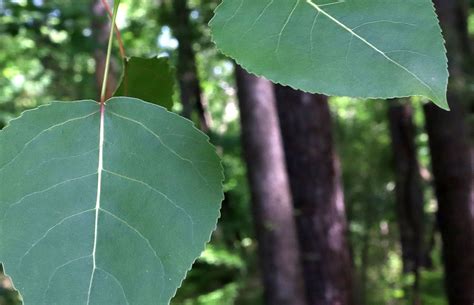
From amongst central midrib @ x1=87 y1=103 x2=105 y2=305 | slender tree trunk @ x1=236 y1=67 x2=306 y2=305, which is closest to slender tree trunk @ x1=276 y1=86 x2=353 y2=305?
slender tree trunk @ x1=236 y1=67 x2=306 y2=305

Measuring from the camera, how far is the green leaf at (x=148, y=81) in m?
0.61

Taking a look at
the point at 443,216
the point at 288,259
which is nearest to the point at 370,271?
the point at 443,216

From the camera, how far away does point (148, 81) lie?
63cm

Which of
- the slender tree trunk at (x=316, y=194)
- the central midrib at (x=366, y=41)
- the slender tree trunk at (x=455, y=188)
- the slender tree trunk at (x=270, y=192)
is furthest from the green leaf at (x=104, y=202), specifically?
the slender tree trunk at (x=455, y=188)

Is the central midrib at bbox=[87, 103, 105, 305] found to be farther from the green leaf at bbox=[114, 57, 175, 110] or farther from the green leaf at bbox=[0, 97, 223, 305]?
the green leaf at bbox=[114, 57, 175, 110]

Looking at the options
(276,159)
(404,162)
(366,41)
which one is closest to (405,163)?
(404,162)

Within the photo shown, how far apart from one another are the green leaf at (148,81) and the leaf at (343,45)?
7.9 inches

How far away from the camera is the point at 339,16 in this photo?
410mm

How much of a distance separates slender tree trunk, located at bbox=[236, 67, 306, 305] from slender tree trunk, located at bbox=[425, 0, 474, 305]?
143cm

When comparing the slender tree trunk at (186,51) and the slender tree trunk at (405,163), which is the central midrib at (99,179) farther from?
the slender tree trunk at (405,163)

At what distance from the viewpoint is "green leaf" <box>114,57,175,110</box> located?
61 centimetres

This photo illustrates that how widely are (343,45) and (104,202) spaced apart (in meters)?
0.21

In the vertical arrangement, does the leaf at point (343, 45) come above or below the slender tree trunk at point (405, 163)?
above

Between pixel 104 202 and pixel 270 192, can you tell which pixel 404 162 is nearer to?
pixel 270 192
